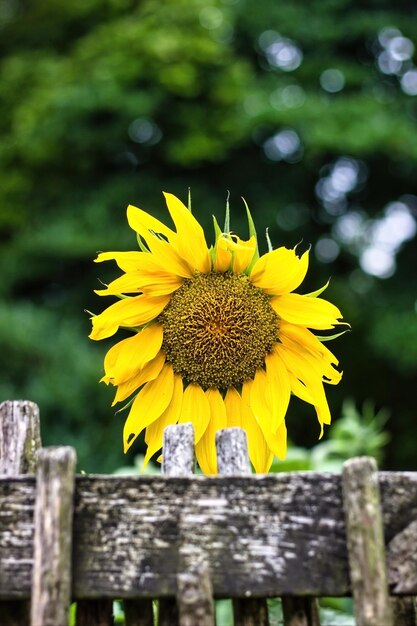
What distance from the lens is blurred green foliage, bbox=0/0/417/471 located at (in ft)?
15.4

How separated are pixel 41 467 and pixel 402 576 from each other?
0.38m

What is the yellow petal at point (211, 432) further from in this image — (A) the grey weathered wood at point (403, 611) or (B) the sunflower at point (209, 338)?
(A) the grey weathered wood at point (403, 611)

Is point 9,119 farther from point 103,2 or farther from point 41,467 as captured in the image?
point 41,467

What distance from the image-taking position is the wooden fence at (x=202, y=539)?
850 millimetres

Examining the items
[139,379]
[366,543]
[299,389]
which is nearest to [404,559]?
[366,543]

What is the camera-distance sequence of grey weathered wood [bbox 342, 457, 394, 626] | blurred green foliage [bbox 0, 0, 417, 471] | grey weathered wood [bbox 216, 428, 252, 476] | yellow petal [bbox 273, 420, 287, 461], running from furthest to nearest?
blurred green foliage [bbox 0, 0, 417, 471]
yellow petal [bbox 273, 420, 287, 461]
grey weathered wood [bbox 216, 428, 252, 476]
grey weathered wood [bbox 342, 457, 394, 626]

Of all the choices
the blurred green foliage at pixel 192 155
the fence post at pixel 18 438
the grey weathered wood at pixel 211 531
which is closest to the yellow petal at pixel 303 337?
the grey weathered wood at pixel 211 531

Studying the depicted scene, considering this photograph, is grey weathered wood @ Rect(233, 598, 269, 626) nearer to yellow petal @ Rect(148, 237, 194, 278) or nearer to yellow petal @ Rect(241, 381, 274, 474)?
yellow petal @ Rect(241, 381, 274, 474)

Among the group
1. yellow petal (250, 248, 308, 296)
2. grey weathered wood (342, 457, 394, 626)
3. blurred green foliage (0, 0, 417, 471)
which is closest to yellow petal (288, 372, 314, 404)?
yellow petal (250, 248, 308, 296)

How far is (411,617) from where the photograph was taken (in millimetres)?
968

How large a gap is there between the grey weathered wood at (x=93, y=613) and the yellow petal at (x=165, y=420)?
0.22 metres

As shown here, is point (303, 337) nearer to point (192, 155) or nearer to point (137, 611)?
point (137, 611)

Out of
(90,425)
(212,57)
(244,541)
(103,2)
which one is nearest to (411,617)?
(244,541)

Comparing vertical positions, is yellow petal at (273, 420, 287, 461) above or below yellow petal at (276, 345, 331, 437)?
below
